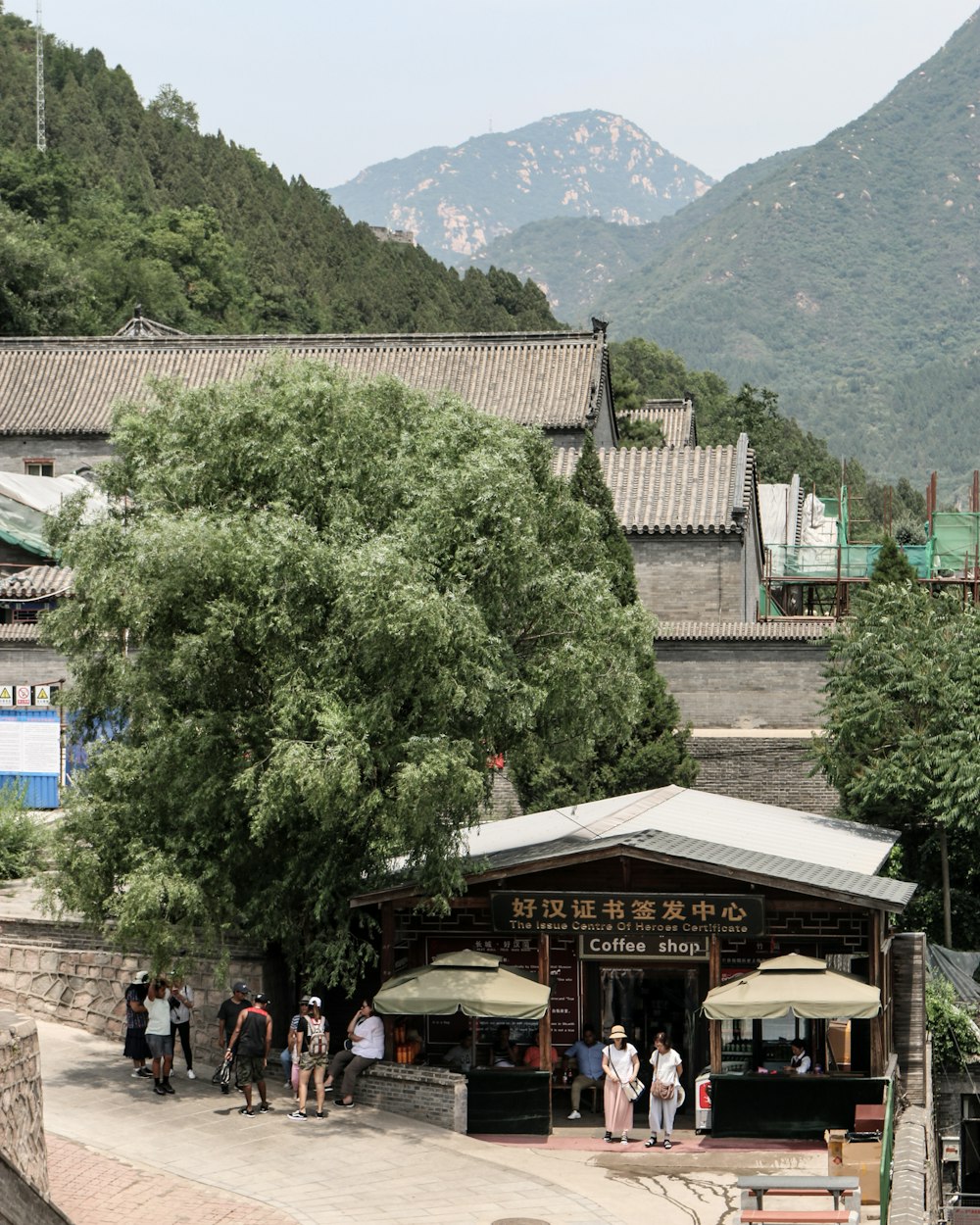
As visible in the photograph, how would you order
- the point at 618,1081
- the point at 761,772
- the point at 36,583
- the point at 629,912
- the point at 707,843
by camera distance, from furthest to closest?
the point at 36,583
the point at 761,772
the point at 707,843
the point at 629,912
the point at 618,1081

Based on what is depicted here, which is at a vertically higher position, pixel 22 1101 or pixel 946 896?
pixel 946 896

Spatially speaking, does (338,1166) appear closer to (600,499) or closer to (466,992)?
(466,992)

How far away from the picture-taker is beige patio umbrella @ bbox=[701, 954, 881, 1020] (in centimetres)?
2058

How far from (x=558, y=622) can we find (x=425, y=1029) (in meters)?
5.12

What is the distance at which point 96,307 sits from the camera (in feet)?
272

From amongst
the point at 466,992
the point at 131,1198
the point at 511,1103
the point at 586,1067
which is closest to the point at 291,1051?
the point at 466,992

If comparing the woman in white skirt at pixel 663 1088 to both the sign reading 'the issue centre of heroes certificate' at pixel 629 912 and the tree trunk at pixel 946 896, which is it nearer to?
the sign reading 'the issue centre of heroes certificate' at pixel 629 912

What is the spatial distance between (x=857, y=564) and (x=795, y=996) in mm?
28366

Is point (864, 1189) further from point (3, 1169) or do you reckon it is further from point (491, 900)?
point (3, 1169)

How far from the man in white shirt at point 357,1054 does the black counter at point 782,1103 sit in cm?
381

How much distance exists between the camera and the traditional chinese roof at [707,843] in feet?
69.9

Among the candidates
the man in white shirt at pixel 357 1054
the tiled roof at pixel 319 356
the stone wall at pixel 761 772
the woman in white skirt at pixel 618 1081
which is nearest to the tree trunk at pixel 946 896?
the stone wall at pixel 761 772

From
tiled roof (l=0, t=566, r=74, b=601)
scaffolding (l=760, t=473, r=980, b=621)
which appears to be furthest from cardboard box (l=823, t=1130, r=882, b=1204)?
scaffolding (l=760, t=473, r=980, b=621)

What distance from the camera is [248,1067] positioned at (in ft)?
67.1
